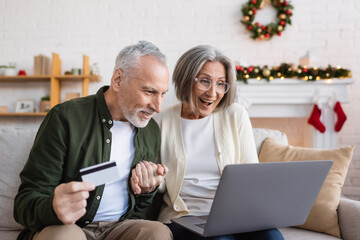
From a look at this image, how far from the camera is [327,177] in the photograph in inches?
72.6

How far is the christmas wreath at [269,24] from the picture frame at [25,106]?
95.1 inches

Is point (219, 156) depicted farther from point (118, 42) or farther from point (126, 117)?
point (118, 42)

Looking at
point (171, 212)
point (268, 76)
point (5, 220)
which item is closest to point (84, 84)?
point (268, 76)

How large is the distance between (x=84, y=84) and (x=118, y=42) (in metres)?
0.59

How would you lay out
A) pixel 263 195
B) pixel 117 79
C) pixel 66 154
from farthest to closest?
pixel 117 79, pixel 66 154, pixel 263 195

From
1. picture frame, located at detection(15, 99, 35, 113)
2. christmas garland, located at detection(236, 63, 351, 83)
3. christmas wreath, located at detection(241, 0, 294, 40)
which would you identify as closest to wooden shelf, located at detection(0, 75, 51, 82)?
picture frame, located at detection(15, 99, 35, 113)

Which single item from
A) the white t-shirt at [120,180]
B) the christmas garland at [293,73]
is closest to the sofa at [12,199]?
the white t-shirt at [120,180]

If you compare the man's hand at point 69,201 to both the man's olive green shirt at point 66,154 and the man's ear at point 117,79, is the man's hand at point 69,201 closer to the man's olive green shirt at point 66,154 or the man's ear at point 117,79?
the man's olive green shirt at point 66,154

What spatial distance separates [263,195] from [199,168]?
52cm

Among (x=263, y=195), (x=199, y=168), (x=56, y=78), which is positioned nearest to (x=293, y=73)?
(x=199, y=168)

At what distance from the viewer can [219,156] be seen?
5.34ft

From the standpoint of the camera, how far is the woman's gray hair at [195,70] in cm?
165

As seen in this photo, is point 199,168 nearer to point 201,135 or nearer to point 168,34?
point 201,135

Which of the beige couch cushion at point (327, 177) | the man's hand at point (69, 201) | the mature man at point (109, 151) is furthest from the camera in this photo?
the beige couch cushion at point (327, 177)
